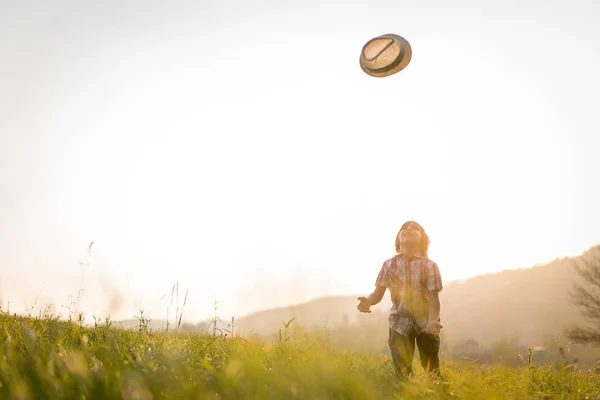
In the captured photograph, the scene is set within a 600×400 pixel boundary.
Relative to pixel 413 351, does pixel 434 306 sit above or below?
above

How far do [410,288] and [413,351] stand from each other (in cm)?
74

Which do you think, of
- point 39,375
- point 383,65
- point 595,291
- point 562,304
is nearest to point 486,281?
point 562,304

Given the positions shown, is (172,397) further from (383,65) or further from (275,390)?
(383,65)

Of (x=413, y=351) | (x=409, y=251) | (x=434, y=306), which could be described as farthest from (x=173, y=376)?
(x=409, y=251)

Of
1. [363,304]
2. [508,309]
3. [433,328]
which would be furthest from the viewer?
[508,309]

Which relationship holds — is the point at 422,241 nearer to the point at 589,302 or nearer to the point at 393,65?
the point at 393,65

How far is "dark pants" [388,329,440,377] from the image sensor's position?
4840mm

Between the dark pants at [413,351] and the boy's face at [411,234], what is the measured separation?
44.7 inches

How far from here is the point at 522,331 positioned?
56219 mm

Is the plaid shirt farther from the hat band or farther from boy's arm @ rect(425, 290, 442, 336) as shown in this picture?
the hat band

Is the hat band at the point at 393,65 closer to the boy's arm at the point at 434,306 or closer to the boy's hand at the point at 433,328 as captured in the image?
the boy's arm at the point at 434,306

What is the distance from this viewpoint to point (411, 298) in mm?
5223

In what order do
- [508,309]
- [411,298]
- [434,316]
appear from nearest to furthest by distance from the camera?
[434,316]
[411,298]
[508,309]

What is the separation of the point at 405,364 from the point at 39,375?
368 cm
